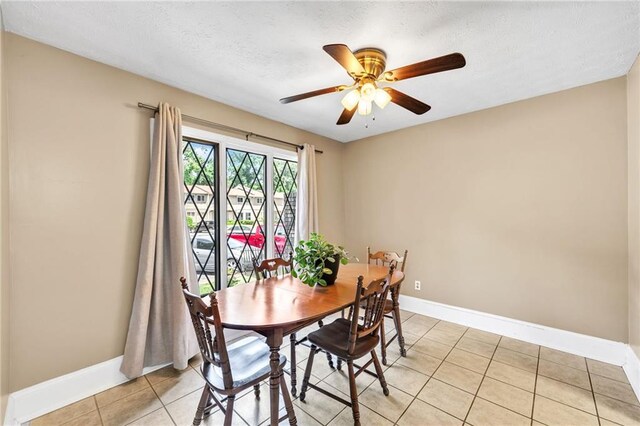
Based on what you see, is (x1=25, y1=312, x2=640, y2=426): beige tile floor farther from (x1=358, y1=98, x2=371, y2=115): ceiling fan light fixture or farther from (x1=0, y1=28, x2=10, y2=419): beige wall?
(x1=358, y1=98, x2=371, y2=115): ceiling fan light fixture

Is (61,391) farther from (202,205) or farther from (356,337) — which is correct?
(356,337)

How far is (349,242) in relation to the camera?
4.34 m

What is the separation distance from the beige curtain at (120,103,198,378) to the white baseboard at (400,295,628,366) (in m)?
2.79

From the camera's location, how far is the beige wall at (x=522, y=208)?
239cm

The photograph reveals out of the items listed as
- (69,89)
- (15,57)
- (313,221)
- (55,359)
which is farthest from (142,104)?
(313,221)

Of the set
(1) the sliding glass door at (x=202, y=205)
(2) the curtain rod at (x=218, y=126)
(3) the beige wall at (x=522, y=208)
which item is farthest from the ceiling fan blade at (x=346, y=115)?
(3) the beige wall at (x=522, y=208)

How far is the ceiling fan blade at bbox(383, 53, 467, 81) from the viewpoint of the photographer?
1.48m

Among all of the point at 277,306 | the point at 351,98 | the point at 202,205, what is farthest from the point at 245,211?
the point at 351,98

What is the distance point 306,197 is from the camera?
3590 millimetres

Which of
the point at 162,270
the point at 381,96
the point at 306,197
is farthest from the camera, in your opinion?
the point at 306,197

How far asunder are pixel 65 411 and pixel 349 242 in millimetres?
3470

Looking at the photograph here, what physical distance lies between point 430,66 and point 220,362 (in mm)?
2033

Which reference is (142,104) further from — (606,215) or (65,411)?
(606,215)

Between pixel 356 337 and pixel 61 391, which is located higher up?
pixel 356 337
